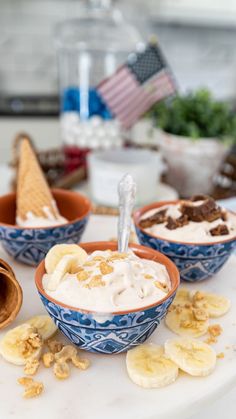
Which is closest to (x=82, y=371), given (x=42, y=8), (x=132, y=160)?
(x=132, y=160)

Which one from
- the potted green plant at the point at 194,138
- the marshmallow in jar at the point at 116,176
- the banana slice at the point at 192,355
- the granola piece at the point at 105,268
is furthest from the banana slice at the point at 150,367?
the potted green plant at the point at 194,138

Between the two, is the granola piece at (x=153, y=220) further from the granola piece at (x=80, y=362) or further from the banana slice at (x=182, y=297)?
the granola piece at (x=80, y=362)

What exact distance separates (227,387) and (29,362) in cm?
25

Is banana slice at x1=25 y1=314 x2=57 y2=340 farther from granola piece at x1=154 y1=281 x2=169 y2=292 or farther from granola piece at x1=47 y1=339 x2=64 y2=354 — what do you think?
granola piece at x1=154 y1=281 x2=169 y2=292

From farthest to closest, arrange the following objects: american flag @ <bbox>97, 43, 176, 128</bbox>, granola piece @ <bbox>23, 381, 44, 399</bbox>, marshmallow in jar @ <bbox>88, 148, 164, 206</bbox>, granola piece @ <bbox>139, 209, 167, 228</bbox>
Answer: american flag @ <bbox>97, 43, 176, 128</bbox> → marshmallow in jar @ <bbox>88, 148, 164, 206</bbox> → granola piece @ <bbox>139, 209, 167, 228</bbox> → granola piece @ <bbox>23, 381, 44, 399</bbox>

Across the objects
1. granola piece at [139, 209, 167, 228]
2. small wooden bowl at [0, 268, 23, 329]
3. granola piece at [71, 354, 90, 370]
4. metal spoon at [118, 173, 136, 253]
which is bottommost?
granola piece at [71, 354, 90, 370]

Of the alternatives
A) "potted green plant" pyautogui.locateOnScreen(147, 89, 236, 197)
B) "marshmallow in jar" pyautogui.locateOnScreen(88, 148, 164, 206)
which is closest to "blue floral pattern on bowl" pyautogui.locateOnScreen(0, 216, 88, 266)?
"marshmallow in jar" pyautogui.locateOnScreen(88, 148, 164, 206)

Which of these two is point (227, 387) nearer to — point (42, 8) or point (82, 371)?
point (82, 371)

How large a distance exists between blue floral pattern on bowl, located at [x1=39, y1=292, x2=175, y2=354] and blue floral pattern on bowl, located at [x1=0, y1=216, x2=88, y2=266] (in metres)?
0.24

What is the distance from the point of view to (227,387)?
66 centimetres

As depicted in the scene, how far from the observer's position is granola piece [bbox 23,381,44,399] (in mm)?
615

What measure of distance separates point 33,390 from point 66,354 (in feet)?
0.25

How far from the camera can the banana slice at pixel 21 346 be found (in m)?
0.67

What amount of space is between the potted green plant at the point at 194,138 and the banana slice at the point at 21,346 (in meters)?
0.96
